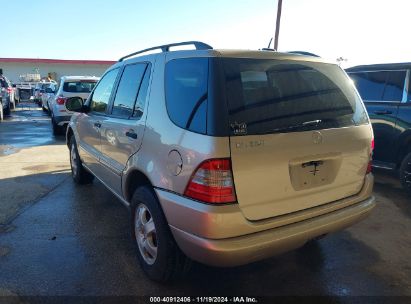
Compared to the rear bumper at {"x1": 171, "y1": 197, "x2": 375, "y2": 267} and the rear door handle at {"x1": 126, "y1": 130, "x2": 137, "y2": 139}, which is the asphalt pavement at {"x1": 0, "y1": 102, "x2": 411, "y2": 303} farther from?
the rear door handle at {"x1": 126, "y1": 130, "x2": 137, "y2": 139}

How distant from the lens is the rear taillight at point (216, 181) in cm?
234

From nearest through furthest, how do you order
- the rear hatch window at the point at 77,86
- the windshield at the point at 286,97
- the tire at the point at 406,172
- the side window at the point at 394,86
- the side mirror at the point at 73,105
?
the windshield at the point at 286,97
the side mirror at the point at 73,105
the tire at the point at 406,172
the side window at the point at 394,86
the rear hatch window at the point at 77,86

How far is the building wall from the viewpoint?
48325mm

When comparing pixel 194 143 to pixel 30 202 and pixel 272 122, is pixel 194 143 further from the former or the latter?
pixel 30 202

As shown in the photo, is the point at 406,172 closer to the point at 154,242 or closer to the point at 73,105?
the point at 154,242

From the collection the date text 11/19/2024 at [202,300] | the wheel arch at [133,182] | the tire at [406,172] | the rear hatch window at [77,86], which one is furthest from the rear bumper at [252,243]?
the rear hatch window at [77,86]

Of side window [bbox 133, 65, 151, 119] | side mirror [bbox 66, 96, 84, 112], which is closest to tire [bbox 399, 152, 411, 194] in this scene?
side window [bbox 133, 65, 151, 119]

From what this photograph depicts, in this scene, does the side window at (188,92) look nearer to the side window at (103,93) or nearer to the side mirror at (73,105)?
the side window at (103,93)

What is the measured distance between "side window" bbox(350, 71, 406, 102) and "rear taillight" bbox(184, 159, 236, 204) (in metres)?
4.38

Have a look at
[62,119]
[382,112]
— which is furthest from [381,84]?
[62,119]

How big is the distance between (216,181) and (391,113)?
436 centimetres

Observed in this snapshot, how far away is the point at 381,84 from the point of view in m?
5.94

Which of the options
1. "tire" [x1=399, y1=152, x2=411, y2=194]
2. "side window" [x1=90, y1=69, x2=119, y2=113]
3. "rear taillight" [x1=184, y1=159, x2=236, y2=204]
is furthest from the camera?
"tire" [x1=399, y1=152, x2=411, y2=194]

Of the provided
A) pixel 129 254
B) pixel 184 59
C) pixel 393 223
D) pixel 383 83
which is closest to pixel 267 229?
pixel 184 59
